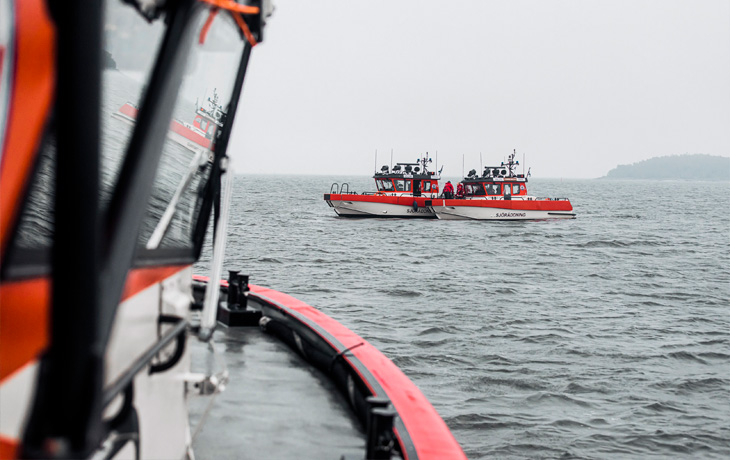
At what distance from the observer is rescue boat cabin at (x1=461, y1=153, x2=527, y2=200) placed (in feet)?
152

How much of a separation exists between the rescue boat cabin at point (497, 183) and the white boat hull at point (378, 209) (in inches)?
137

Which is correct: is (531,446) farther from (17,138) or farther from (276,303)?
(17,138)

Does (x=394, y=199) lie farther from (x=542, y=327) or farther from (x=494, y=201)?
(x=542, y=327)

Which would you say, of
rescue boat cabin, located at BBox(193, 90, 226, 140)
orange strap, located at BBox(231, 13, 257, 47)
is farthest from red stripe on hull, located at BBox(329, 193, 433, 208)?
orange strap, located at BBox(231, 13, 257, 47)

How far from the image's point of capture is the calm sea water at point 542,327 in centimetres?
1041

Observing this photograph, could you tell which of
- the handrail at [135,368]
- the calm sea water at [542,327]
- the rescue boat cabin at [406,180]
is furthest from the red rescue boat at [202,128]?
the rescue boat cabin at [406,180]

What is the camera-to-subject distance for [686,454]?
9805mm

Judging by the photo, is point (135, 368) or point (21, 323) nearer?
point (21, 323)

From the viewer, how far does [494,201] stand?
46.0 m

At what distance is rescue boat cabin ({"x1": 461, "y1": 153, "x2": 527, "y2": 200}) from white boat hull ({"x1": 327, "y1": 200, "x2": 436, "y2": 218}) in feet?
11.4

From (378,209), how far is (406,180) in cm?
287

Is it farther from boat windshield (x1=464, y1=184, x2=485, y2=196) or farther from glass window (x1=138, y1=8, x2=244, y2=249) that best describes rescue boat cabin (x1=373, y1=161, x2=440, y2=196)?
glass window (x1=138, y1=8, x2=244, y2=249)

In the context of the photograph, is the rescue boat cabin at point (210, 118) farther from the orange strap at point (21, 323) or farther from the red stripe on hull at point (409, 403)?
the red stripe on hull at point (409, 403)

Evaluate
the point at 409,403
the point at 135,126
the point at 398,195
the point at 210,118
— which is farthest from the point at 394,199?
the point at 135,126
